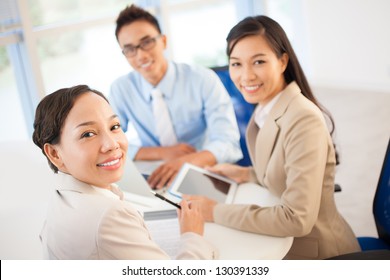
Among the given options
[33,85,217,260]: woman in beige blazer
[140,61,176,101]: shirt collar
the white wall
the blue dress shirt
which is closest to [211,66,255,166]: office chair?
the blue dress shirt

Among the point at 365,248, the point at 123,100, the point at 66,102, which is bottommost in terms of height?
the point at 365,248

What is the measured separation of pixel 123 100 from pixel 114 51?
48cm

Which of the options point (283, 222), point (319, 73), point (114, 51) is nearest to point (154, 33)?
point (114, 51)

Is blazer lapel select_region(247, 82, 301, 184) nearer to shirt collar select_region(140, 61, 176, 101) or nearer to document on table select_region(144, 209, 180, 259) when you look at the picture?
document on table select_region(144, 209, 180, 259)

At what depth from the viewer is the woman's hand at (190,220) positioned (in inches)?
44.8

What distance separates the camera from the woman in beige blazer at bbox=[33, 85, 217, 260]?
0.90 m

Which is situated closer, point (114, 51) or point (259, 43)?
point (259, 43)

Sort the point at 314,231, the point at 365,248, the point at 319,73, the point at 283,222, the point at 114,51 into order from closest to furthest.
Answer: the point at 283,222 → the point at 314,231 → the point at 365,248 → the point at 114,51 → the point at 319,73

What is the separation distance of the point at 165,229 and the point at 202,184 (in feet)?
0.74

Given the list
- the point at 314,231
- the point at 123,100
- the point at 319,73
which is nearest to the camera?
the point at 314,231

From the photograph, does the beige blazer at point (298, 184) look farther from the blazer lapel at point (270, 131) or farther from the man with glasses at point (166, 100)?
the man with glasses at point (166, 100)

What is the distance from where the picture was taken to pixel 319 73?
3.12 metres
